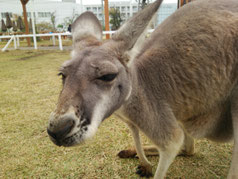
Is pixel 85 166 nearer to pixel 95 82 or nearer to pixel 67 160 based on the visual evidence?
pixel 67 160

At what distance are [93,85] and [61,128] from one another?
40cm

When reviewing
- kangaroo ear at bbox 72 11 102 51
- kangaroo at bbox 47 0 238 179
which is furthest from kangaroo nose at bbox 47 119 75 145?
kangaroo ear at bbox 72 11 102 51

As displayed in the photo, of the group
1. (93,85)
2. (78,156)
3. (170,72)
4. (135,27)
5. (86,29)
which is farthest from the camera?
(78,156)

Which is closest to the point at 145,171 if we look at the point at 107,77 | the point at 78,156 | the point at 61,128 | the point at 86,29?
the point at 78,156

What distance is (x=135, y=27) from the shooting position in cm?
157

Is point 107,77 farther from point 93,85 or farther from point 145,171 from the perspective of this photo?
point 145,171

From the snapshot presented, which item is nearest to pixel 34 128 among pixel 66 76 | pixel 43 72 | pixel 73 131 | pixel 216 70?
pixel 66 76

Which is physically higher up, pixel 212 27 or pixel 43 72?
pixel 212 27

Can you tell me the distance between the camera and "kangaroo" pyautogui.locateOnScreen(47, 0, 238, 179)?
155cm

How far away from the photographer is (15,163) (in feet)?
7.82

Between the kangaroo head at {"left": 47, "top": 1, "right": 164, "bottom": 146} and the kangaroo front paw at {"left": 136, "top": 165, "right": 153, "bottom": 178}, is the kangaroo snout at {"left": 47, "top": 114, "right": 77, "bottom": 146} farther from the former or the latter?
the kangaroo front paw at {"left": 136, "top": 165, "right": 153, "bottom": 178}

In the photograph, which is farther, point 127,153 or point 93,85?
point 127,153

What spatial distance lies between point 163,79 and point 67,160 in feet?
5.13

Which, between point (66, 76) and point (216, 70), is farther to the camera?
point (216, 70)
